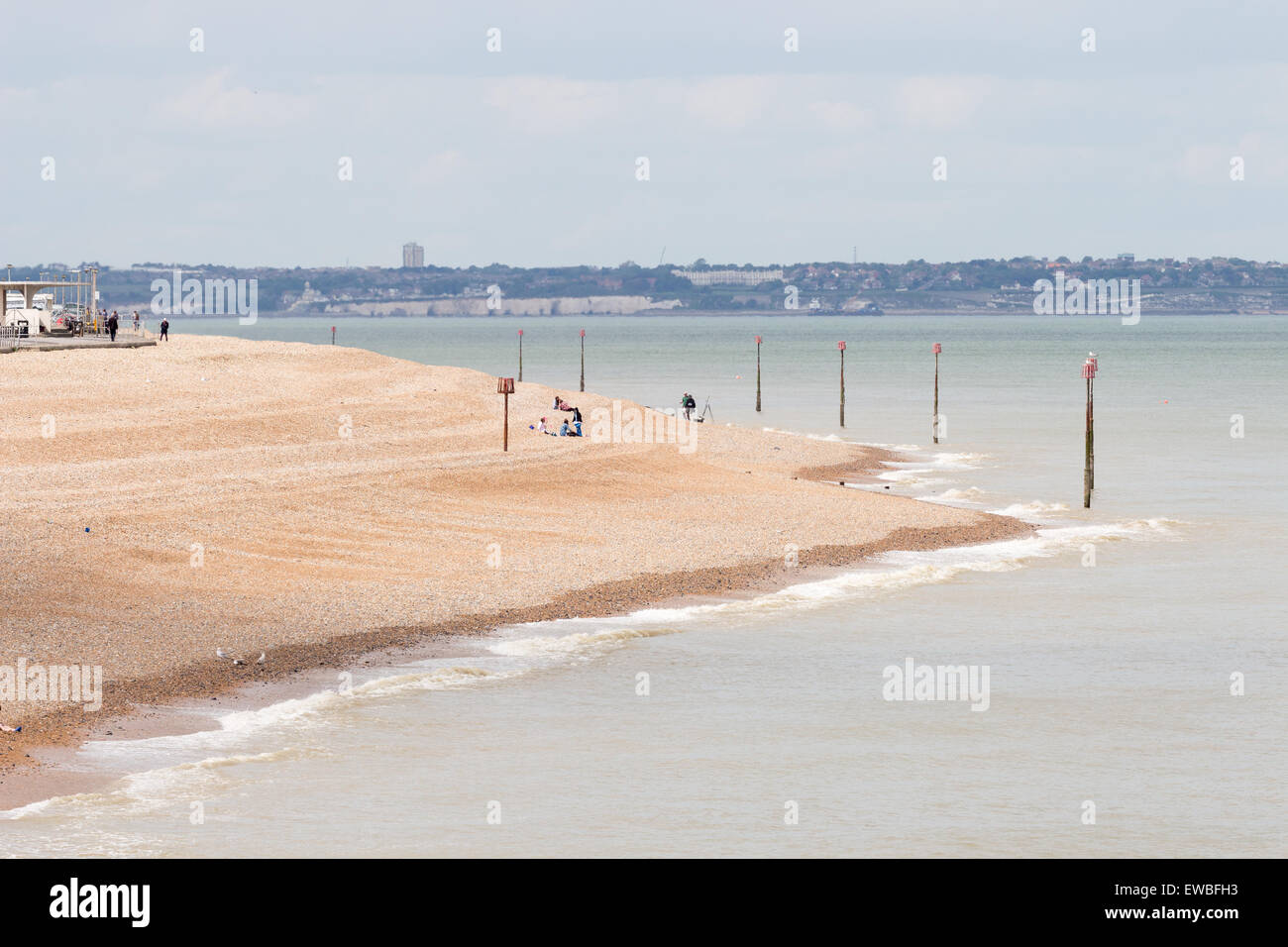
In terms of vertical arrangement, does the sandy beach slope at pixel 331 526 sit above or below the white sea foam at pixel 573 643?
above

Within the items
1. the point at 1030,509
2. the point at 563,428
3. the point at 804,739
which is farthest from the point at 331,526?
the point at 563,428

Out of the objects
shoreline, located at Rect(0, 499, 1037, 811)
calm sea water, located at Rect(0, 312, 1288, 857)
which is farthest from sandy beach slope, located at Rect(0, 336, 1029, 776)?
calm sea water, located at Rect(0, 312, 1288, 857)

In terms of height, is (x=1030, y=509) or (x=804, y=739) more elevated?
(x=1030, y=509)

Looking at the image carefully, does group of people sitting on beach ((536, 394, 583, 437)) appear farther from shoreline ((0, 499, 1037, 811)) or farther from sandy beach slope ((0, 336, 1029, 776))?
shoreline ((0, 499, 1037, 811))

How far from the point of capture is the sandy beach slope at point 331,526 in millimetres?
24969

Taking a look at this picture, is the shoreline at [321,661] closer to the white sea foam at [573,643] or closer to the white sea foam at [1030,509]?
the white sea foam at [573,643]

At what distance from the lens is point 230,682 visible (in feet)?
75.3

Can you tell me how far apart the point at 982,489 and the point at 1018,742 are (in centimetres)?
2910

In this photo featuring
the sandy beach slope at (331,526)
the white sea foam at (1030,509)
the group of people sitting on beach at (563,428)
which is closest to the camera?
the sandy beach slope at (331,526)

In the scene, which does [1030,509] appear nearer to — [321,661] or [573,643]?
[573,643]

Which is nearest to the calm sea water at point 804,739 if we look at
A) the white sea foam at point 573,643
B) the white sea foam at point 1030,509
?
the white sea foam at point 573,643

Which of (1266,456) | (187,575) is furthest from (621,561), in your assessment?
(1266,456)

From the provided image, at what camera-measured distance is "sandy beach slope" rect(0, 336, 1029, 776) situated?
25.0m

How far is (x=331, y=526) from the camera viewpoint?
111 feet
